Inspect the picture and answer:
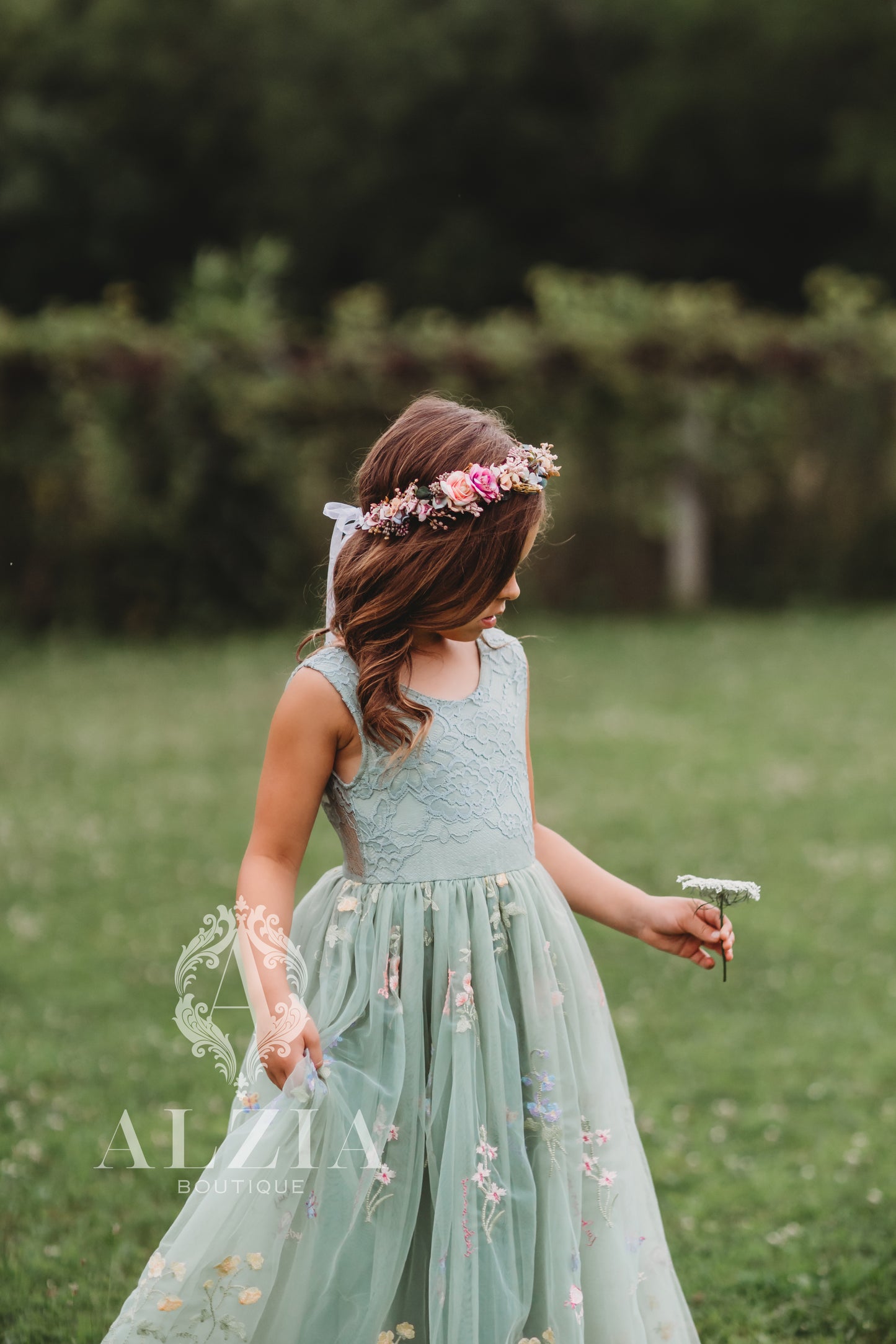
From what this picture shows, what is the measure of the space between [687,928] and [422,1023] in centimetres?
48

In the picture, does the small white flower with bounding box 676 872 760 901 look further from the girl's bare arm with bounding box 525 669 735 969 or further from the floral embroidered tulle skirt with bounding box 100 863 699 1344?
the floral embroidered tulle skirt with bounding box 100 863 699 1344

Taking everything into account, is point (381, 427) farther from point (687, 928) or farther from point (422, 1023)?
point (422, 1023)

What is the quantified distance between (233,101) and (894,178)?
43.4 ft

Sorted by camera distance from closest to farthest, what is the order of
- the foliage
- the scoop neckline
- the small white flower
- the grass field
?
the small white flower, the scoop neckline, the grass field, the foliage

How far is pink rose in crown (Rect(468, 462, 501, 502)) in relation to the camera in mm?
2213

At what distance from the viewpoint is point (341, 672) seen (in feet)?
7.39

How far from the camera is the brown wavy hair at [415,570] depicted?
88.0 inches

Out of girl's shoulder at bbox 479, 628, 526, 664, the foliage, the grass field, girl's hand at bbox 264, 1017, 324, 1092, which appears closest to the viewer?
girl's hand at bbox 264, 1017, 324, 1092

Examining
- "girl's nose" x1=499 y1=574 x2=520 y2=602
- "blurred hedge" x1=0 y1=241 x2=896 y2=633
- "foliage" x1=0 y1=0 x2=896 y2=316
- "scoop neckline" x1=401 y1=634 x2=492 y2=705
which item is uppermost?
"foliage" x1=0 y1=0 x2=896 y2=316

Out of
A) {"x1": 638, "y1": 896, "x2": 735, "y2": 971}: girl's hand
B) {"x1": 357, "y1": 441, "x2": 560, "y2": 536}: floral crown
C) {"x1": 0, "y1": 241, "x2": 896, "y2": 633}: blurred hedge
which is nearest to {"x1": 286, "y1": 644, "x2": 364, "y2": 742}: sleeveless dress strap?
{"x1": 357, "y1": 441, "x2": 560, "y2": 536}: floral crown

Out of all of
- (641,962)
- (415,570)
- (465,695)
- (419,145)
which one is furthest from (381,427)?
(419,145)

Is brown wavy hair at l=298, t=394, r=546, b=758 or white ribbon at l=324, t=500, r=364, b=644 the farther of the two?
white ribbon at l=324, t=500, r=364, b=644

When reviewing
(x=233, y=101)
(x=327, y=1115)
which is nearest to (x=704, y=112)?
(x=233, y=101)

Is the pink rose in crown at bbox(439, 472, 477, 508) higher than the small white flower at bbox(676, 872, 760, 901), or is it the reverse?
the pink rose in crown at bbox(439, 472, 477, 508)
